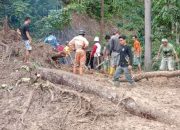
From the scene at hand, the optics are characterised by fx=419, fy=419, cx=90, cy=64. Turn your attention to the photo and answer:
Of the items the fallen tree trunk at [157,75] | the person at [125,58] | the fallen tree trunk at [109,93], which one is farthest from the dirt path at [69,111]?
the fallen tree trunk at [157,75]

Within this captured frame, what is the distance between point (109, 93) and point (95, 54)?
6759mm

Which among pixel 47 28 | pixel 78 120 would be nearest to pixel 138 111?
pixel 78 120

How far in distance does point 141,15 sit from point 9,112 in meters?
16.1

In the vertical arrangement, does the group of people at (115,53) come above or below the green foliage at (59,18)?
below

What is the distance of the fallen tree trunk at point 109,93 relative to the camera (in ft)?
31.2

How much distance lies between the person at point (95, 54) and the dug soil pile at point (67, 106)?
14.4 feet

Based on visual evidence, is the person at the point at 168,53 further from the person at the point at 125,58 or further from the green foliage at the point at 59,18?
the green foliage at the point at 59,18

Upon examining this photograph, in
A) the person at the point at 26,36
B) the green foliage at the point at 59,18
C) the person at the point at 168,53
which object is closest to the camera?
the person at the point at 26,36

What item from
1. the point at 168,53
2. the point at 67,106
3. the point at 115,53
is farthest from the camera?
the point at 115,53

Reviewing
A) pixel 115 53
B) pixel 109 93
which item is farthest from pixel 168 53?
pixel 109 93

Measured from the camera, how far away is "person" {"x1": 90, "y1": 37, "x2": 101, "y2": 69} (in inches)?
689

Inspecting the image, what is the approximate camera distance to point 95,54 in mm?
17609

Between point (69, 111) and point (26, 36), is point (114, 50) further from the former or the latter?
point (69, 111)

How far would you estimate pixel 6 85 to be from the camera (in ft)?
39.5
